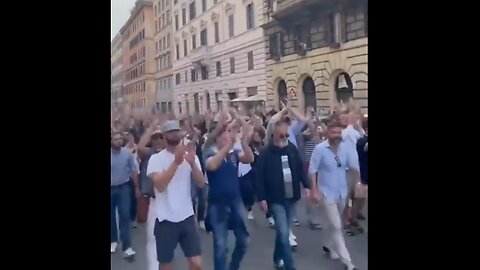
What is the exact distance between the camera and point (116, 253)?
9.27 ft

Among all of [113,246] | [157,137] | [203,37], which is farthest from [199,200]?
[203,37]

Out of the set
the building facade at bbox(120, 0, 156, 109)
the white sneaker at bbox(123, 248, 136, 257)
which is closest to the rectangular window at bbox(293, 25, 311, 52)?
the building facade at bbox(120, 0, 156, 109)

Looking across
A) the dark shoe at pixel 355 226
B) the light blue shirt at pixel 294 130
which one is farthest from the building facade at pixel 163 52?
the dark shoe at pixel 355 226

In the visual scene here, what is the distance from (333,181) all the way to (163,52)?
1.07 m

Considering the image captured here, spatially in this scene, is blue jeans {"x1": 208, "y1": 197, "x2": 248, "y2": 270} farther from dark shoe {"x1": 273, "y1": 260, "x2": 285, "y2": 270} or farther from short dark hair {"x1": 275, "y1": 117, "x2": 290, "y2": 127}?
short dark hair {"x1": 275, "y1": 117, "x2": 290, "y2": 127}

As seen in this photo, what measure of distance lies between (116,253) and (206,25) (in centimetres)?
122

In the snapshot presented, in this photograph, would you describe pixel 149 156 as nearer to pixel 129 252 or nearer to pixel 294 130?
pixel 129 252

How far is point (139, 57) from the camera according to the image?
2883 mm

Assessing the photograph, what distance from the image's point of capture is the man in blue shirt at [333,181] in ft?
9.37

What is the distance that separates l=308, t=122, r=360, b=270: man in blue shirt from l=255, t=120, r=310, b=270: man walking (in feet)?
0.35
